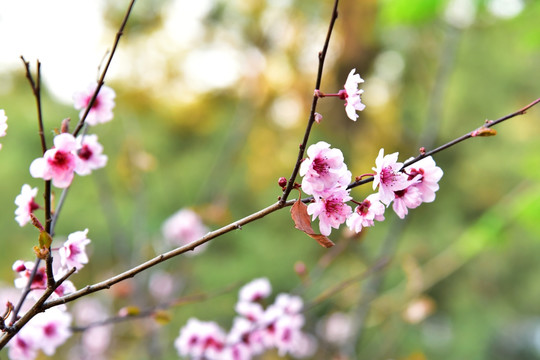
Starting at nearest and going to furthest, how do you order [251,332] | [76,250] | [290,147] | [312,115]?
[312,115]
[76,250]
[251,332]
[290,147]

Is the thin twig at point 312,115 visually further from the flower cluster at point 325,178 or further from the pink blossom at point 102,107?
the pink blossom at point 102,107

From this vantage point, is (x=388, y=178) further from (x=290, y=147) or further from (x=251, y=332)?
(x=290, y=147)

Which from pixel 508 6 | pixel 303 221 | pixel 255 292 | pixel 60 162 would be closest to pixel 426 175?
pixel 303 221

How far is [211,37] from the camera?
4.77 meters

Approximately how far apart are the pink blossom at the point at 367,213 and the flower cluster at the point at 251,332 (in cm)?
54

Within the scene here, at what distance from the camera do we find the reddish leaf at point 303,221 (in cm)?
58

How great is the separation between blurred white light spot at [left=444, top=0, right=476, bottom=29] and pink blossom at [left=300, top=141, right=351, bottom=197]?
1.67m

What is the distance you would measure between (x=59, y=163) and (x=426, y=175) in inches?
18.0

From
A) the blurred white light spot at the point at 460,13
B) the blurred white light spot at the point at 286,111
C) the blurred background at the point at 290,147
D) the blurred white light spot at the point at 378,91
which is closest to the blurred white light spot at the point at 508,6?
the blurred white light spot at the point at 460,13

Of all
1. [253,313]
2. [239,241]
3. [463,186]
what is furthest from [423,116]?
[253,313]

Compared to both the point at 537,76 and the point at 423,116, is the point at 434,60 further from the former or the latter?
the point at 537,76

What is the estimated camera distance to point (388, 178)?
0.60m

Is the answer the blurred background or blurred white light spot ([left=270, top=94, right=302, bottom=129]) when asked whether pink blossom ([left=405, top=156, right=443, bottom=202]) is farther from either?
blurred white light spot ([left=270, top=94, right=302, bottom=129])

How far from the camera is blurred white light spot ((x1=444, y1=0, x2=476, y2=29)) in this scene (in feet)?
6.70
